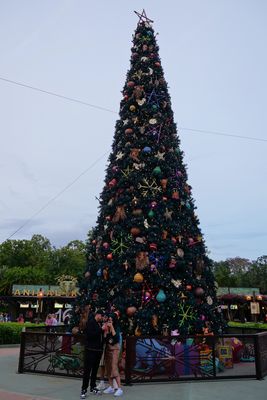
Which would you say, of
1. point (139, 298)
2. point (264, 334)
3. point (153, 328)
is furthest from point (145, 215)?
point (264, 334)

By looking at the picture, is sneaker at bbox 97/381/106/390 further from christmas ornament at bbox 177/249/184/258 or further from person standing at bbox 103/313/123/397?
christmas ornament at bbox 177/249/184/258

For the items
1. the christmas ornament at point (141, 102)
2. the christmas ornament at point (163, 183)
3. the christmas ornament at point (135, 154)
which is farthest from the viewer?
the christmas ornament at point (141, 102)

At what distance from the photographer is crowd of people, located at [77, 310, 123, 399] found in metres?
6.89

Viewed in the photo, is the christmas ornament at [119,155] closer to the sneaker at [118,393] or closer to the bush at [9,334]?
the sneaker at [118,393]

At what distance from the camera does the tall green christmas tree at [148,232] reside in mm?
8906

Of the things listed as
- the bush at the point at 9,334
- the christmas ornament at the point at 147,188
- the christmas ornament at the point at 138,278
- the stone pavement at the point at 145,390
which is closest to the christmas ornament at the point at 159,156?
the christmas ornament at the point at 147,188

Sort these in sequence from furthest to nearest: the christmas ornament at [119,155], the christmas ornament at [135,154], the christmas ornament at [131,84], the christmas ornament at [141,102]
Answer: the christmas ornament at [131,84] → the christmas ornament at [141,102] → the christmas ornament at [119,155] → the christmas ornament at [135,154]

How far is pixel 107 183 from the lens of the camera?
1089 cm

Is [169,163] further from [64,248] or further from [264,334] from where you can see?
[64,248]

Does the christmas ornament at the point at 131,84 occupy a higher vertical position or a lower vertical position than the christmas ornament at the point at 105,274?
higher

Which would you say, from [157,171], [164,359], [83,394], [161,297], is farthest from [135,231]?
[83,394]

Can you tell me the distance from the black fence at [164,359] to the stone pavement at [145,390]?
0.95ft

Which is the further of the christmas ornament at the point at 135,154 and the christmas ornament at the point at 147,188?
the christmas ornament at the point at 135,154

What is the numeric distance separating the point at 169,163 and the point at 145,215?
70.1 inches
